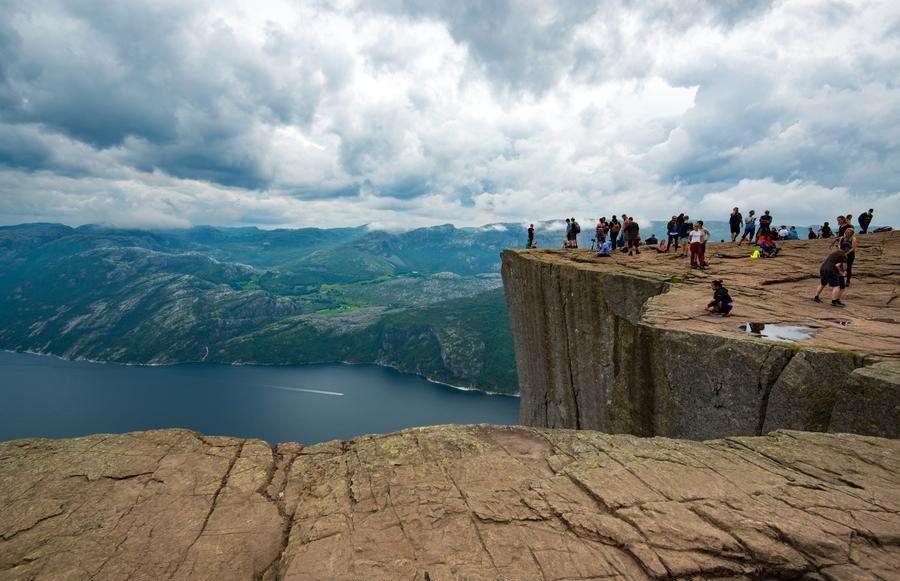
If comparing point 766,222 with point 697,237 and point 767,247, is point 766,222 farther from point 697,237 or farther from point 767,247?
point 697,237

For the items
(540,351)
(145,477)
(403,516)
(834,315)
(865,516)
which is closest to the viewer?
(865,516)

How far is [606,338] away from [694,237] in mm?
9729

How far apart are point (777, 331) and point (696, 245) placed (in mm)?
12862

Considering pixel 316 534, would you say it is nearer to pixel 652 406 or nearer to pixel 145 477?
pixel 145 477

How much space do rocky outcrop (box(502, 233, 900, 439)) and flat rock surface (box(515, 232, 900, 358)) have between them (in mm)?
85

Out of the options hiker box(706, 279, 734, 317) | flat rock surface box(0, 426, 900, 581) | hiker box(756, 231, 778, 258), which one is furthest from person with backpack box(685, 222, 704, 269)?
flat rock surface box(0, 426, 900, 581)

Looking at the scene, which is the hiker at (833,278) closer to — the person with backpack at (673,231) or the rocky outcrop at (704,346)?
the rocky outcrop at (704,346)

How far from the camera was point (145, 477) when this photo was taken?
1053 cm

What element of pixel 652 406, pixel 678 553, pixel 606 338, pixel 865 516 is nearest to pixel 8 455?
pixel 678 553

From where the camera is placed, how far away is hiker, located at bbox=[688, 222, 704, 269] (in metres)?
27.7

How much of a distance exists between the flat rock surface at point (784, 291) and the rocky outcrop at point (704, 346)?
8 cm

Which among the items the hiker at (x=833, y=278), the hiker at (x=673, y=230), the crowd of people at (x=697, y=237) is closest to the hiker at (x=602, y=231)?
the crowd of people at (x=697, y=237)

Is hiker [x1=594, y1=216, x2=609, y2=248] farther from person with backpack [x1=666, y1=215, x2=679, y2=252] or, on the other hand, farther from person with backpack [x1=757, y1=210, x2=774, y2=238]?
person with backpack [x1=757, y1=210, x2=774, y2=238]

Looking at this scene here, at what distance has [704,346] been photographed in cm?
1641
